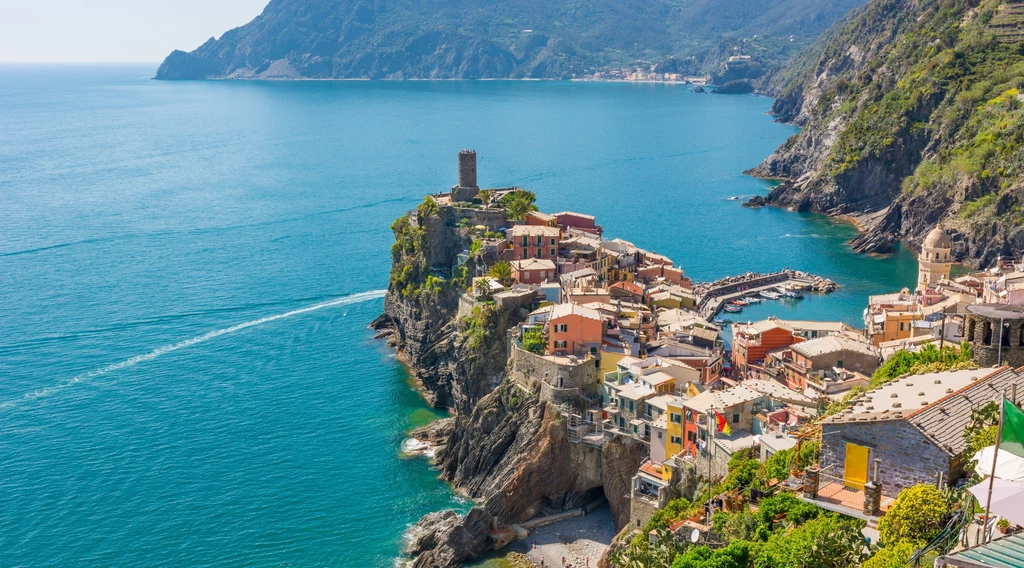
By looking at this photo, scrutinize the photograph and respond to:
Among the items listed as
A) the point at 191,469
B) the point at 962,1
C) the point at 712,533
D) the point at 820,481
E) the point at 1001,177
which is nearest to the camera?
the point at 820,481

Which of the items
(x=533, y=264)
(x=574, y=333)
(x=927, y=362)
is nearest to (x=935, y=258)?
(x=533, y=264)

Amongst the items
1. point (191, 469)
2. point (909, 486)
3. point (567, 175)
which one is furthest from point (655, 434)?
point (567, 175)

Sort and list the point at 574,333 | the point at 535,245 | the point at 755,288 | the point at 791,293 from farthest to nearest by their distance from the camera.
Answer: the point at 755,288 < the point at 791,293 < the point at 535,245 < the point at 574,333

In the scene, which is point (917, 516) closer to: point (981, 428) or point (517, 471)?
point (981, 428)

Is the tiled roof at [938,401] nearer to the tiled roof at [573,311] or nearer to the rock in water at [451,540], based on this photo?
the rock in water at [451,540]

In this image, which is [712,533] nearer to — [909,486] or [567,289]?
[909,486]
